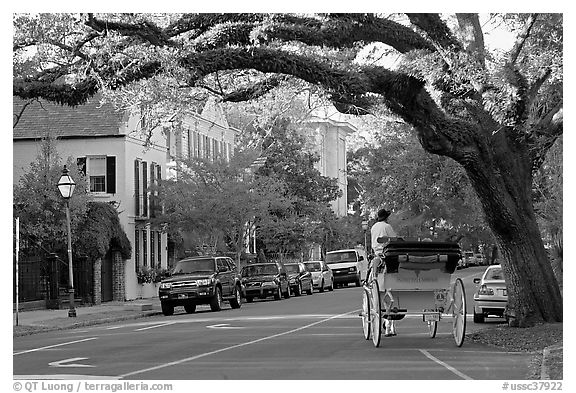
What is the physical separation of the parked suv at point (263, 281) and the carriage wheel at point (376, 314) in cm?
2585

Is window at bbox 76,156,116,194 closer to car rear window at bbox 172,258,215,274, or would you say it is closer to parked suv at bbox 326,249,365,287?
car rear window at bbox 172,258,215,274

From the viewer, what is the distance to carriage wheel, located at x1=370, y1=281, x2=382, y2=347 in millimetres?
18109

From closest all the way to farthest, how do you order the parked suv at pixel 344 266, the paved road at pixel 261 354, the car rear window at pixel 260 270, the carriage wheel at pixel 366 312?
the paved road at pixel 261 354 → the carriage wheel at pixel 366 312 → the car rear window at pixel 260 270 → the parked suv at pixel 344 266

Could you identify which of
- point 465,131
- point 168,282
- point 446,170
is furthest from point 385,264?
point 446,170

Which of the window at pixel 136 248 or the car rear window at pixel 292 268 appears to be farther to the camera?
the car rear window at pixel 292 268

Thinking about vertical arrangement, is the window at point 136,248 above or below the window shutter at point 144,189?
below

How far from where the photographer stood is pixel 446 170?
4072cm

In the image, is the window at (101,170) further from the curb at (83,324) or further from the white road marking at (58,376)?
the white road marking at (58,376)

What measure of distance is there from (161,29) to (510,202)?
7.68 meters

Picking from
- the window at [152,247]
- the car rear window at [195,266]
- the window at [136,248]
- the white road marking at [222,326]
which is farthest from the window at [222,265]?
the window at [152,247]

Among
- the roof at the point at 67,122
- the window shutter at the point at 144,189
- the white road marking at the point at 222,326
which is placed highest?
the roof at the point at 67,122

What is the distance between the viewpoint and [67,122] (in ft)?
154

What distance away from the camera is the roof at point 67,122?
4547 centimetres

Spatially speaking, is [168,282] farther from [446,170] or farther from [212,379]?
[212,379]
